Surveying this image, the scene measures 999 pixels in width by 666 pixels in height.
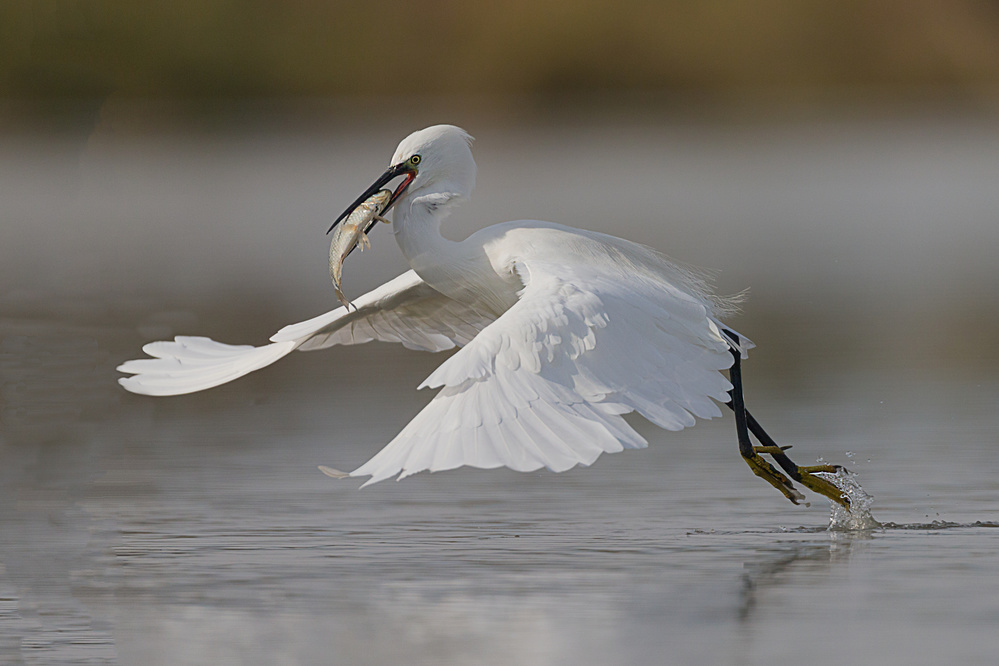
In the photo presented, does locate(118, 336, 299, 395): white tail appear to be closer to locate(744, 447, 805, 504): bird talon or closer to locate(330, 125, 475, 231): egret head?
locate(330, 125, 475, 231): egret head

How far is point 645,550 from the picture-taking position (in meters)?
6.25

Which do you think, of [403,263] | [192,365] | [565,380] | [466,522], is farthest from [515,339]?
[403,263]

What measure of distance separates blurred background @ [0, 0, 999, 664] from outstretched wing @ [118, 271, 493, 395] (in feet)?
1.54

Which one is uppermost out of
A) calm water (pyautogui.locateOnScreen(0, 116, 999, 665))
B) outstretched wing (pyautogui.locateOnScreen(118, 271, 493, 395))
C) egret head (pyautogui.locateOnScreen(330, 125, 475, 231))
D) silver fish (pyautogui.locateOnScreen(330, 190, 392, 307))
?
egret head (pyautogui.locateOnScreen(330, 125, 475, 231))

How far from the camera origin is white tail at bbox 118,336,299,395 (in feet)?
24.8

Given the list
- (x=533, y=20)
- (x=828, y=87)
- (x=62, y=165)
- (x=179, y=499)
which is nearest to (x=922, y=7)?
(x=828, y=87)

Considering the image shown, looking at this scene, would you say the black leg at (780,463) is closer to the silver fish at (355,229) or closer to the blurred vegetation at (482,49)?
the silver fish at (355,229)

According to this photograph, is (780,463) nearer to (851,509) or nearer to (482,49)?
(851,509)

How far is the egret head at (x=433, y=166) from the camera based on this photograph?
7.42 meters

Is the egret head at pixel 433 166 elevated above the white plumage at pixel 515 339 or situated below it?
above

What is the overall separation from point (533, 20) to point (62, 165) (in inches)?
428

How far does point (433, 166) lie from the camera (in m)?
7.43

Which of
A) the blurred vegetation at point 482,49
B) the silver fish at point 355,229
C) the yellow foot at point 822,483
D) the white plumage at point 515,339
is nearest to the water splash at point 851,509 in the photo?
the yellow foot at point 822,483

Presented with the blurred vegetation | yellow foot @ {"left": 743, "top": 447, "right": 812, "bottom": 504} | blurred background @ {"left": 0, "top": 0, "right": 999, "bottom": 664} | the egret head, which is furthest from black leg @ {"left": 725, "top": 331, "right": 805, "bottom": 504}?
the blurred vegetation
